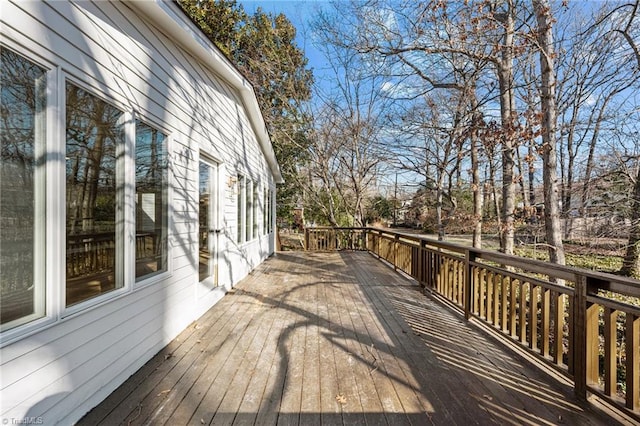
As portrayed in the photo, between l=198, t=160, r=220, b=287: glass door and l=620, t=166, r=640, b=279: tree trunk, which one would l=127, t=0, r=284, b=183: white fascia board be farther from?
l=620, t=166, r=640, b=279: tree trunk

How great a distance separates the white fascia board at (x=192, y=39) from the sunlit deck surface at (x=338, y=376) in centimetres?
313

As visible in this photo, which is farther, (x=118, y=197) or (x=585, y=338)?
(x=118, y=197)

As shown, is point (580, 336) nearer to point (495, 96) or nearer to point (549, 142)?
point (549, 142)

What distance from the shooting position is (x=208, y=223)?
164 inches

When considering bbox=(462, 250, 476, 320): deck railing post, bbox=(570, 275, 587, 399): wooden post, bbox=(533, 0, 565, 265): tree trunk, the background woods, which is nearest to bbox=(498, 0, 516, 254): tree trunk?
the background woods

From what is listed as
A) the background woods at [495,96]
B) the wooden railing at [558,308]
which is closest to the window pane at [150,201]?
the wooden railing at [558,308]

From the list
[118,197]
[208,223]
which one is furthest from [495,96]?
[118,197]

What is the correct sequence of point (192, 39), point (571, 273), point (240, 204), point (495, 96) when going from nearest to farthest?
point (571, 273)
point (192, 39)
point (240, 204)
point (495, 96)

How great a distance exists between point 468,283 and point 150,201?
359cm

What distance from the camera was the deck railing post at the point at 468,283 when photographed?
3438 millimetres

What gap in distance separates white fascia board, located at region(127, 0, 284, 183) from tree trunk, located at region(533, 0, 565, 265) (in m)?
4.51

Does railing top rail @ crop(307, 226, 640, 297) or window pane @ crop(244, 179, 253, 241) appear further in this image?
window pane @ crop(244, 179, 253, 241)

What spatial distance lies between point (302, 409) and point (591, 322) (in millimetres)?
2030

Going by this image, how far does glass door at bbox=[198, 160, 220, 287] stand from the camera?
154 inches
